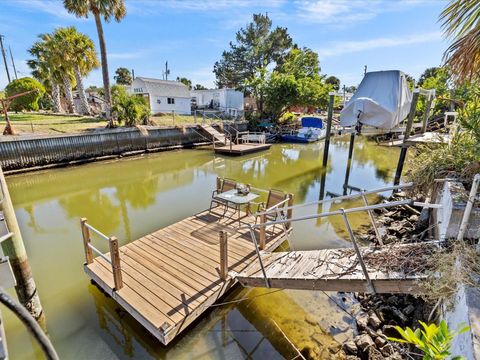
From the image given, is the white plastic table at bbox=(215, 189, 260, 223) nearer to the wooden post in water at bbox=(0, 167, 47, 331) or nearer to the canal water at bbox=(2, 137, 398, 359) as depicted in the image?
the canal water at bbox=(2, 137, 398, 359)

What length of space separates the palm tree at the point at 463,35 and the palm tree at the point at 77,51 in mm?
22819

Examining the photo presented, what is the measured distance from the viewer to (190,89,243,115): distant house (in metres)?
32.6

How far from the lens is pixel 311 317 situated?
14.0ft

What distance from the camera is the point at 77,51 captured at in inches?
758

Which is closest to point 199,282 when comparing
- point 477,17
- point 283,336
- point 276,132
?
point 283,336

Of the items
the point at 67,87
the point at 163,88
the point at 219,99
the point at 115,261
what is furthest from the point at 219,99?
the point at 115,261

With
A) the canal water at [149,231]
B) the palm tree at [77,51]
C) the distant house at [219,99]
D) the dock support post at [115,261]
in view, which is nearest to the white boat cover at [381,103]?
the canal water at [149,231]

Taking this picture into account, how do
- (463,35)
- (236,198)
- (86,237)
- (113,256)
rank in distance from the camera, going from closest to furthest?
(463,35) → (113,256) → (86,237) → (236,198)

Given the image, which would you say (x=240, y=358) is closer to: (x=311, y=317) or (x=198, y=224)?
(x=311, y=317)

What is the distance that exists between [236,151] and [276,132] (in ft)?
26.2

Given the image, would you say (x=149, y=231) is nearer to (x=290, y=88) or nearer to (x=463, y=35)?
(x=463, y=35)

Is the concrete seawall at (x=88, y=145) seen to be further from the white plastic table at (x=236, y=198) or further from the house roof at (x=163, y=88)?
the white plastic table at (x=236, y=198)

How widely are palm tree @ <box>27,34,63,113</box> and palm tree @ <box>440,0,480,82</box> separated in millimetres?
23827

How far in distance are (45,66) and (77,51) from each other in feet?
20.5
